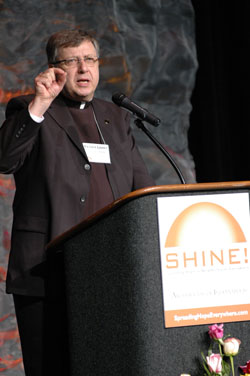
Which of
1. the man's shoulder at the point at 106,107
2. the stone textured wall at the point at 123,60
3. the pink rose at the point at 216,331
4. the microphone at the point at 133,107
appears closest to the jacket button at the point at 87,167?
the microphone at the point at 133,107

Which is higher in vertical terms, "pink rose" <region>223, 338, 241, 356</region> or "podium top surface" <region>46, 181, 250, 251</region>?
"podium top surface" <region>46, 181, 250, 251</region>

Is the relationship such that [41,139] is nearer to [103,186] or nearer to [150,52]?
[103,186]

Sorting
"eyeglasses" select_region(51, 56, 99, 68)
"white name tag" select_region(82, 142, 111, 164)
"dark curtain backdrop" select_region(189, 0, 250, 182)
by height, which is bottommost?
"white name tag" select_region(82, 142, 111, 164)

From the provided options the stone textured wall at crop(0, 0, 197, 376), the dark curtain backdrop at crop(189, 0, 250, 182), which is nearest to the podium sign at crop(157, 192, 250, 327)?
the stone textured wall at crop(0, 0, 197, 376)

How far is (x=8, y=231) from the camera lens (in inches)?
136

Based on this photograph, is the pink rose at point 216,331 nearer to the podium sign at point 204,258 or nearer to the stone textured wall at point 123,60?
the podium sign at point 204,258

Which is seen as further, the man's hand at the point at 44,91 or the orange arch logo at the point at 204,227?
the man's hand at the point at 44,91

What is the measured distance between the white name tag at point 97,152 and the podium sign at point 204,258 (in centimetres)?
60

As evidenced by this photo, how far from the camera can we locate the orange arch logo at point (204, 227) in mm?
1551

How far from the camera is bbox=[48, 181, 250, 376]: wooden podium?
152 cm

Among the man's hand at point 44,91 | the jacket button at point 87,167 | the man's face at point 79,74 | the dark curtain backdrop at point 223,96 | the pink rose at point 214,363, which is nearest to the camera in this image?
the pink rose at point 214,363

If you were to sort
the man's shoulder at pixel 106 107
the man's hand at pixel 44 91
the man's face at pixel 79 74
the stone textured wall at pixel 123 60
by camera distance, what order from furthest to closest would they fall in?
the stone textured wall at pixel 123 60
the man's shoulder at pixel 106 107
the man's face at pixel 79 74
the man's hand at pixel 44 91

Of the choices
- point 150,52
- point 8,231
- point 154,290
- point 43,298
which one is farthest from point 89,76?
point 150,52

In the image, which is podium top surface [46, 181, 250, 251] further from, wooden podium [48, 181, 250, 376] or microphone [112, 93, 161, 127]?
microphone [112, 93, 161, 127]
